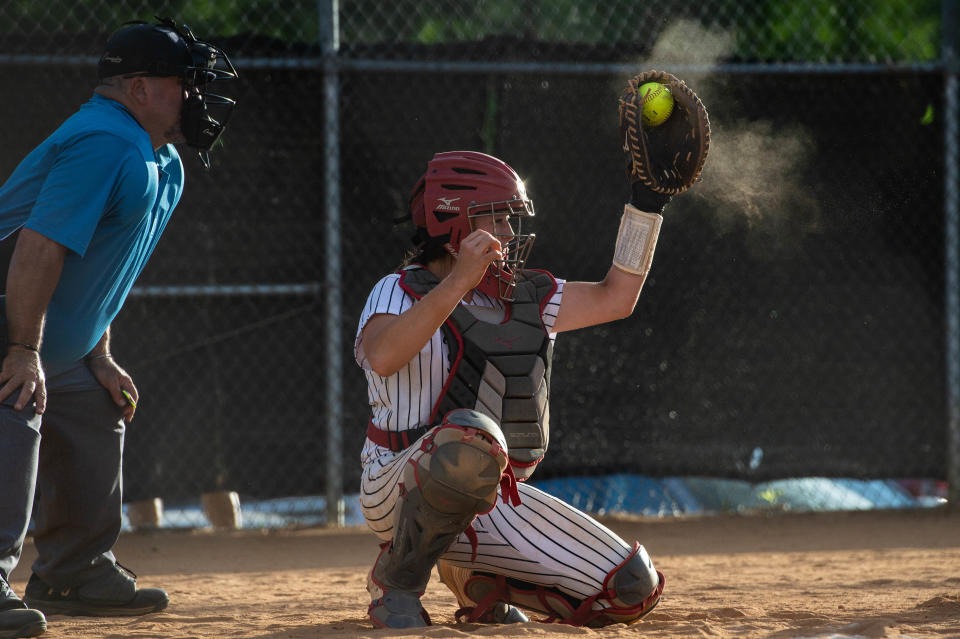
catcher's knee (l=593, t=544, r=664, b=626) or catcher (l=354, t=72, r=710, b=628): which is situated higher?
catcher (l=354, t=72, r=710, b=628)

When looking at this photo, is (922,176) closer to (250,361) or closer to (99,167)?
(250,361)

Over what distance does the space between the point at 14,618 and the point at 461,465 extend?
51.4 inches

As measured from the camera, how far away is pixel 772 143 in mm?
5961

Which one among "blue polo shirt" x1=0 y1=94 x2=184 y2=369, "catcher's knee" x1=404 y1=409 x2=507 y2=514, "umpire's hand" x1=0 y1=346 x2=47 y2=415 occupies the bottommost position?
"catcher's knee" x1=404 y1=409 x2=507 y2=514

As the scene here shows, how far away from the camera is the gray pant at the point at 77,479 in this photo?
11.4 feet

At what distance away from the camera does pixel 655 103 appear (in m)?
3.58

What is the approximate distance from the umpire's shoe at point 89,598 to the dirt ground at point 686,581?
0.07 meters

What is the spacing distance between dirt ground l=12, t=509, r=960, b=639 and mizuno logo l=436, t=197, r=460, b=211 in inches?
49.2

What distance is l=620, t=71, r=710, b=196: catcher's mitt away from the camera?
137 inches

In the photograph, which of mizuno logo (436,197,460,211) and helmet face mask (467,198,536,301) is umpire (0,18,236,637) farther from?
helmet face mask (467,198,536,301)

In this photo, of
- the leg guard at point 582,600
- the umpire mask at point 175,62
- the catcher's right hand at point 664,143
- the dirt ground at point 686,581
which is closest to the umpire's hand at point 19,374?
the dirt ground at point 686,581

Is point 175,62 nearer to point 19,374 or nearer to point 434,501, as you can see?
point 19,374

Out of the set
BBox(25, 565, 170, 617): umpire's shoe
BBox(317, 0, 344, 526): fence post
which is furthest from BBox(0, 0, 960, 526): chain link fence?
BBox(25, 565, 170, 617): umpire's shoe

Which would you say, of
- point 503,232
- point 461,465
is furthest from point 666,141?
point 461,465
